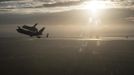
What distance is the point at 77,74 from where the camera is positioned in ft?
176

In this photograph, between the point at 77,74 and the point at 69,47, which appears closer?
the point at 77,74

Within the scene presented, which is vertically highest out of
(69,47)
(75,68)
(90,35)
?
(75,68)

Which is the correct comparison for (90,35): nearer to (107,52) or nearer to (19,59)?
(107,52)

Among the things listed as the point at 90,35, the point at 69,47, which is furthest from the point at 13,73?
the point at 90,35

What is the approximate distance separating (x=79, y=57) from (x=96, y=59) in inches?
134

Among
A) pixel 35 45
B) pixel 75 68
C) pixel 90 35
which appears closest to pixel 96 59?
pixel 75 68

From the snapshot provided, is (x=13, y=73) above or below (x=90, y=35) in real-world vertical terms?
above

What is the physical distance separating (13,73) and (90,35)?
52640 mm

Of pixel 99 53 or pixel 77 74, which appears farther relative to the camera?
pixel 99 53

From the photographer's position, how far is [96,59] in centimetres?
6494

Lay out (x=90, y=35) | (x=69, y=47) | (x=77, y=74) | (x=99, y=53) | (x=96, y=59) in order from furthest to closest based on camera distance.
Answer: (x=90, y=35)
(x=69, y=47)
(x=99, y=53)
(x=96, y=59)
(x=77, y=74)

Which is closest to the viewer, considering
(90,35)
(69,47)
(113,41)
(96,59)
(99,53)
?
(96,59)

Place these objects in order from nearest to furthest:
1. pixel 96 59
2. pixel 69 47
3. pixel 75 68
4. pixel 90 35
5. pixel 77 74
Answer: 1. pixel 77 74
2. pixel 75 68
3. pixel 96 59
4. pixel 69 47
5. pixel 90 35

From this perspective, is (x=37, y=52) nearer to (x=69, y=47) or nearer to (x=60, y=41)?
(x=69, y=47)
